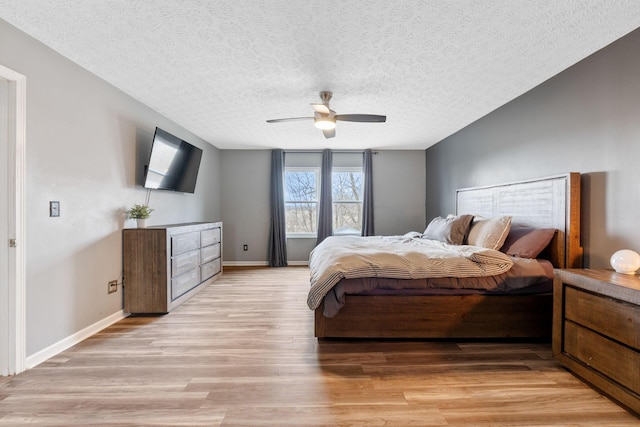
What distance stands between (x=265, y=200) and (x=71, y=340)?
3894mm

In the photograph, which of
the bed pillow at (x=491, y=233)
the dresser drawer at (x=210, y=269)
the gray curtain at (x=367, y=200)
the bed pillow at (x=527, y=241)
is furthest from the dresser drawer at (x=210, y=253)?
the bed pillow at (x=527, y=241)

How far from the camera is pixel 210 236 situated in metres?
4.41

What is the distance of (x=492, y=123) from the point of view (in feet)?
12.2

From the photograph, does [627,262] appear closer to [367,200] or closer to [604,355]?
[604,355]

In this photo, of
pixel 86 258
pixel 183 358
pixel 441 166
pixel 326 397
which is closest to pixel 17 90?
pixel 86 258

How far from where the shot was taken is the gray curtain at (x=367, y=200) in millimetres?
5852

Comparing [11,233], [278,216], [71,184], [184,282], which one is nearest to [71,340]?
[11,233]

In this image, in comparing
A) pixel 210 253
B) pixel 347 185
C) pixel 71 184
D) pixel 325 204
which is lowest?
pixel 210 253

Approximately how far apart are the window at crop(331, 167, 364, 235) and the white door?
15.3 feet

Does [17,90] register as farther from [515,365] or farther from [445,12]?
[515,365]

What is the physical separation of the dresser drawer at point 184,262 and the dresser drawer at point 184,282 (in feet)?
0.19

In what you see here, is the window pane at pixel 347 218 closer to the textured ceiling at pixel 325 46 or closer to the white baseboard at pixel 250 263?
the white baseboard at pixel 250 263

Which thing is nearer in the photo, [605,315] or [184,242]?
[605,315]

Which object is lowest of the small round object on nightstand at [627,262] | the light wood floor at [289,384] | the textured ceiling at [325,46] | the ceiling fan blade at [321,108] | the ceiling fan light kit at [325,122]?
the light wood floor at [289,384]
